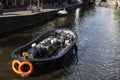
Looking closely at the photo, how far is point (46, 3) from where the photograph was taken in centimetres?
8425

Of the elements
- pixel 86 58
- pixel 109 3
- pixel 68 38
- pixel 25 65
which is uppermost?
Result: pixel 68 38

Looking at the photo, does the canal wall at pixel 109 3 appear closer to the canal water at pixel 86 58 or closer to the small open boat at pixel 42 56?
the canal water at pixel 86 58

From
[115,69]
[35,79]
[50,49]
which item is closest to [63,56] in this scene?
[50,49]

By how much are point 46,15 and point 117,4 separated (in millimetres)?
91511

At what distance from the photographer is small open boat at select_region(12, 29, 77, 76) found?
896 inches

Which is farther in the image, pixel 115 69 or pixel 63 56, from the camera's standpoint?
pixel 115 69

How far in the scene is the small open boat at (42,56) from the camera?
2277cm

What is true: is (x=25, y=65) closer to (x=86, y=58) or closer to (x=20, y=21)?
(x=86, y=58)

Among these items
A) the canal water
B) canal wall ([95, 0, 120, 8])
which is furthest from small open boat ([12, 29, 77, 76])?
canal wall ([95, 0, 120, 8])

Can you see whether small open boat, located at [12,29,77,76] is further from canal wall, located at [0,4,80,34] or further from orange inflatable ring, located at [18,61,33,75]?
canal wall, located at [0,4,80,34]

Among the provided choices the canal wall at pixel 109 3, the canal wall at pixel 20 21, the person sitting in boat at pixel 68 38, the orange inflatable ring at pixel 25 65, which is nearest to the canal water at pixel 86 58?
the orange inflatable ring at pixel 25 65

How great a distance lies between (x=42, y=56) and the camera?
25172 mm

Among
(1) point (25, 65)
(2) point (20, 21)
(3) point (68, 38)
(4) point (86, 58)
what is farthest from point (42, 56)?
(2) point (20, 21)

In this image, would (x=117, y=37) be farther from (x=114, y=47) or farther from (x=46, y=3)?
(x=46, y=3)
